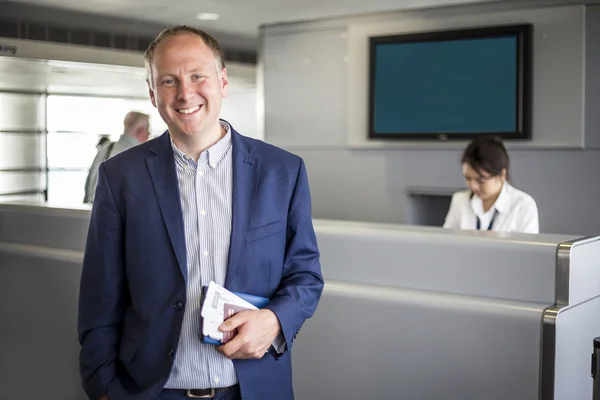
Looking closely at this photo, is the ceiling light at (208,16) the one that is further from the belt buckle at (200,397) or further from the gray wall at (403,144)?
the belt buckle at (200,397)

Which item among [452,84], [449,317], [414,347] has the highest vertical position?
[452,84]

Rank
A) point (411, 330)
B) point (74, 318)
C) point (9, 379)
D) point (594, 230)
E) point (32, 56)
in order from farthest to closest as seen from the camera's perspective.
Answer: point (32, 56) → point (594, 230) → point (9, 379) → point (74, 318) → point (411, 330)

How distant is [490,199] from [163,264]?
2.54 meters

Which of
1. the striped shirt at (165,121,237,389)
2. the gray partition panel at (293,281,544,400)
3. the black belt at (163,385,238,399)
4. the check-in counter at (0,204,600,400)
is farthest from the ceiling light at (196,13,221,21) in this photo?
the black belt at (163,385,238,399)

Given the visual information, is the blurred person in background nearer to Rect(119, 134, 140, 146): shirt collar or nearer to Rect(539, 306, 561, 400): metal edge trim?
Rect(119, 134, 140, 146): shirt collar

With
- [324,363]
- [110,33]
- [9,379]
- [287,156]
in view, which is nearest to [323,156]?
[110,33]

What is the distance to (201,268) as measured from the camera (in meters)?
1.87

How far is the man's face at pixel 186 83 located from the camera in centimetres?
184

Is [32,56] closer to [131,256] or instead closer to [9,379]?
[9,379]

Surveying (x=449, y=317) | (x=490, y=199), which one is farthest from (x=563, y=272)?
(x=490, y=199)

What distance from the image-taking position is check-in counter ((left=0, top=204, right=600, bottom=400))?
239 centimetres

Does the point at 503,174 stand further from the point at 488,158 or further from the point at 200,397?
the point at 200,397

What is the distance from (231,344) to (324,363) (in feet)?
3.64

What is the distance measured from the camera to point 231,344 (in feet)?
5.72
